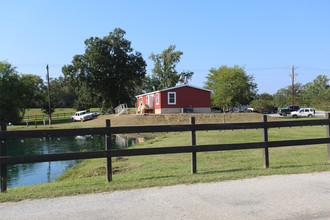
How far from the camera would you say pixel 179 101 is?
144 ft

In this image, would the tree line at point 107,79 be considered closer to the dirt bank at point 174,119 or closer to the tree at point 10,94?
the tree at point 10,94

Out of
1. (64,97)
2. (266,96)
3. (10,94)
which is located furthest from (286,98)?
(64,97)

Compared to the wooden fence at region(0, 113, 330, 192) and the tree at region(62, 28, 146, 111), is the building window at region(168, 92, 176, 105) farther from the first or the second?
the wooden fence at region(0, 113, 330, 192)

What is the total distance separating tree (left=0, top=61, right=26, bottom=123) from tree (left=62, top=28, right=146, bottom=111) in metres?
11.1

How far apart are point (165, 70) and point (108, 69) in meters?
21.5

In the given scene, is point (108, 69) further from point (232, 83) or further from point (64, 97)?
point (64, 97)

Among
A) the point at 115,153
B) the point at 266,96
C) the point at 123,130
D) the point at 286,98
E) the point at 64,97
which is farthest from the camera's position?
the point at 64,97

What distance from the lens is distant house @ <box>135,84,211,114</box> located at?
141 ft

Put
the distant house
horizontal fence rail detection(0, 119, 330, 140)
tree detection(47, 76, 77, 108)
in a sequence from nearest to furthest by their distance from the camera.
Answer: horizontal fence rail detection(0, 119, 330, 140) < the distant house < tree detection(47, 76, 77, 108)

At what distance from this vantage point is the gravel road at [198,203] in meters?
4.25

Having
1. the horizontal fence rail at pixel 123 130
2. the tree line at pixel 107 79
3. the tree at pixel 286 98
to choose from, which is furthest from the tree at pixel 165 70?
the horizontal fence rail at pixel 123 130

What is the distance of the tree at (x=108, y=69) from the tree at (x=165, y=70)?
43.4ft

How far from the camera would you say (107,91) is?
5969 centimetres

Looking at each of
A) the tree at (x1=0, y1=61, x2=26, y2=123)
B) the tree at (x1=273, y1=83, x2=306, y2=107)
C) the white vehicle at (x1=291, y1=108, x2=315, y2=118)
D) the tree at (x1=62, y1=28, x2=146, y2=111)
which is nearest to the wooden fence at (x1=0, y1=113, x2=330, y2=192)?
the white vehicle at (x1=291, y1=108, x2=315, y2=118)
